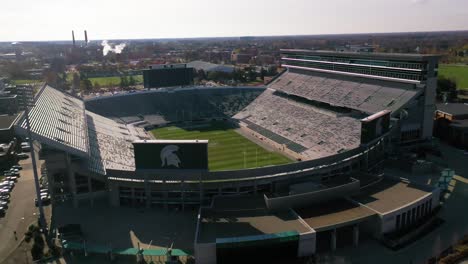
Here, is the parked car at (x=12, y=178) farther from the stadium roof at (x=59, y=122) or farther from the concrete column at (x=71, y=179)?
the concrete column at (x=71, y=179)

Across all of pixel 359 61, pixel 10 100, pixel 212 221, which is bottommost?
pixel 212 221

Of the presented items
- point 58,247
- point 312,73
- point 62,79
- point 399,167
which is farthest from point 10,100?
point 399,167

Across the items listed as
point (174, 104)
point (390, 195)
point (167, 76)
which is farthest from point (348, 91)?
point (167, 76)

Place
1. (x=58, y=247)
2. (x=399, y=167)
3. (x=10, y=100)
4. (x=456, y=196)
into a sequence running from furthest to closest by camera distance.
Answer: (x=10, y=100) → (x=399, y=167) → (x=456, y=196) → (x=58, y=247)

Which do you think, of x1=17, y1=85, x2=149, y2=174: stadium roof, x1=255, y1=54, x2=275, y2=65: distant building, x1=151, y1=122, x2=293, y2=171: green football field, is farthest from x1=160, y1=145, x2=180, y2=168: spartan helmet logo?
x1=255, y1=54, x2=275, y2=65: distant building

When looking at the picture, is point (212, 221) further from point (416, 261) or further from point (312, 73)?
point (312, 73)

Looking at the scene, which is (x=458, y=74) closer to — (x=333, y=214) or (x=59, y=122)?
(x=333, y=214)
